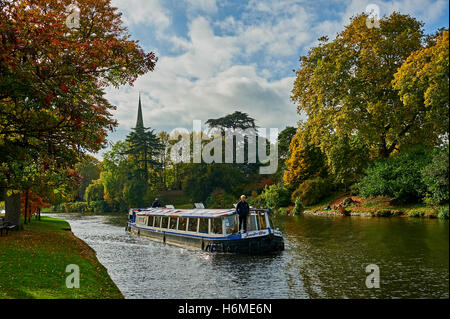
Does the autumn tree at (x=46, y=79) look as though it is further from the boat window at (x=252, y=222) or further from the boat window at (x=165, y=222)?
the boat window at (x=165, y=222)

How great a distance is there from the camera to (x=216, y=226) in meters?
22.2

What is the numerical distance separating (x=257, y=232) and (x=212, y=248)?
3003mm

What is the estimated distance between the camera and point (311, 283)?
39.4 feet

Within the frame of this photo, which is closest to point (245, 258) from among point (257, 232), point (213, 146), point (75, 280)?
point (257, 232)

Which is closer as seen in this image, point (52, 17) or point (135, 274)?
point (52, 17)

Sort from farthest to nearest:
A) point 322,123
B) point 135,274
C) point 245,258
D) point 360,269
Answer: point 322,123 → point 245,258 → point 135,274 → point 360,269

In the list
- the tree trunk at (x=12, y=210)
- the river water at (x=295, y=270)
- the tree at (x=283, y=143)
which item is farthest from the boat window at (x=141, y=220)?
the tree at (x=283, y=143)

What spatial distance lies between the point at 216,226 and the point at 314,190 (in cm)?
3426

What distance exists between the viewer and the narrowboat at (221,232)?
19.6 metres

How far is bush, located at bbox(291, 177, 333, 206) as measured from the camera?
2103 inches

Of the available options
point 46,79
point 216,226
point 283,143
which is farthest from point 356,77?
point 283,143

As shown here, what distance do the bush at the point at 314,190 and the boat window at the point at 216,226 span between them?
3382 centimetres

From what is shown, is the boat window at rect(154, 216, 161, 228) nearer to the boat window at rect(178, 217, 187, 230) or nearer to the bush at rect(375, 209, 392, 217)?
the boat window at rect(178, 217, 187, 230)

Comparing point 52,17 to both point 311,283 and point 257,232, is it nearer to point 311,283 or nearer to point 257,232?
point 311,283
